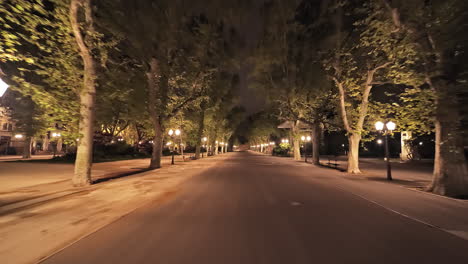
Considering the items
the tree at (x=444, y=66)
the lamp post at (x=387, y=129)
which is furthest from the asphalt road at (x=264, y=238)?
the lamp post at (x=387, y=129)

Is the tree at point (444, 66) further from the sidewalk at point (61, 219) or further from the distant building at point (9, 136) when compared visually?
the distant building at point (9, 136)

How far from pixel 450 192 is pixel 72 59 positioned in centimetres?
1655

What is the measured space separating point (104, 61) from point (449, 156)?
1543 cm

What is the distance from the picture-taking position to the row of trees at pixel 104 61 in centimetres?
841

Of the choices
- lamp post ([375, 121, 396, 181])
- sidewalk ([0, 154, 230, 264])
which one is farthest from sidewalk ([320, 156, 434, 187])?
sidewalk ([0, 154, 230, 264])

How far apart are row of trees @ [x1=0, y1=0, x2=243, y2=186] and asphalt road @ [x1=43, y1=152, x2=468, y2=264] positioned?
5511 mm

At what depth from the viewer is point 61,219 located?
551 cm

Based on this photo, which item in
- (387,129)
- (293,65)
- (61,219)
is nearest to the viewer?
(61,219)

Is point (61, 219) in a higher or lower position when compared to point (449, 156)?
lower

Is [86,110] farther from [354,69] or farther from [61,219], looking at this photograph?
[354,69]

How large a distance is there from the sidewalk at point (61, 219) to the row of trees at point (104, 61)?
2.80m

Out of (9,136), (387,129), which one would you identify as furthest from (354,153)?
(9,136)

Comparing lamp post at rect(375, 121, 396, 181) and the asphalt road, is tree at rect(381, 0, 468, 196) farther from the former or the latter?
the asphalt road

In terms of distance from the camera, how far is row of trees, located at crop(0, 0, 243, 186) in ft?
27.6
